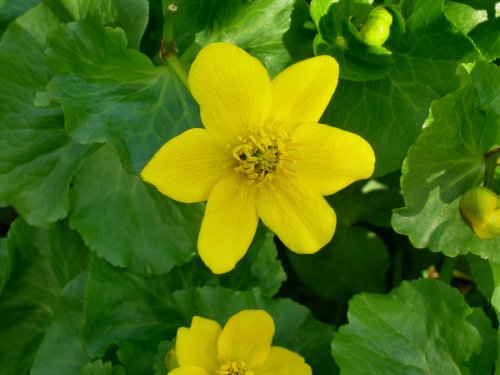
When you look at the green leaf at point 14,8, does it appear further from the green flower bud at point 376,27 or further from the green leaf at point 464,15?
the green leaf at point 464,15

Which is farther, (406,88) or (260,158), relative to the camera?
(406,88)

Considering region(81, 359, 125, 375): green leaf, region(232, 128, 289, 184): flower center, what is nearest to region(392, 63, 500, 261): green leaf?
region(232, 128, 289, 184): flower center

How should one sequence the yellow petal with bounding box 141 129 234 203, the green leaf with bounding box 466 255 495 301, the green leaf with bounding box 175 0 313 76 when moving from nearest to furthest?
the yellow petal with bounding box 141 129 234 203 → the green leaf with bounding box 175 0 313 76 → the green leaf with bounding box 466 255 495 301

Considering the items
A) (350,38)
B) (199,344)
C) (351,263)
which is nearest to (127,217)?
(199,344)

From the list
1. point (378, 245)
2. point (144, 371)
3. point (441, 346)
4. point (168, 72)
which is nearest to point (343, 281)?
point (378, 245)

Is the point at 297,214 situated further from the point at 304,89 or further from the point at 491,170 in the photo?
the point at 491,170

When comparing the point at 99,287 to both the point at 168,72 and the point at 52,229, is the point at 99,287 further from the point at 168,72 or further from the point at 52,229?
the point at 168,72

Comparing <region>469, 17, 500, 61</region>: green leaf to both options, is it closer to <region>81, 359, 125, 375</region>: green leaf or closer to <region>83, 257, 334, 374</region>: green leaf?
<region>83, 257, 334, 374</region>: green leaf
